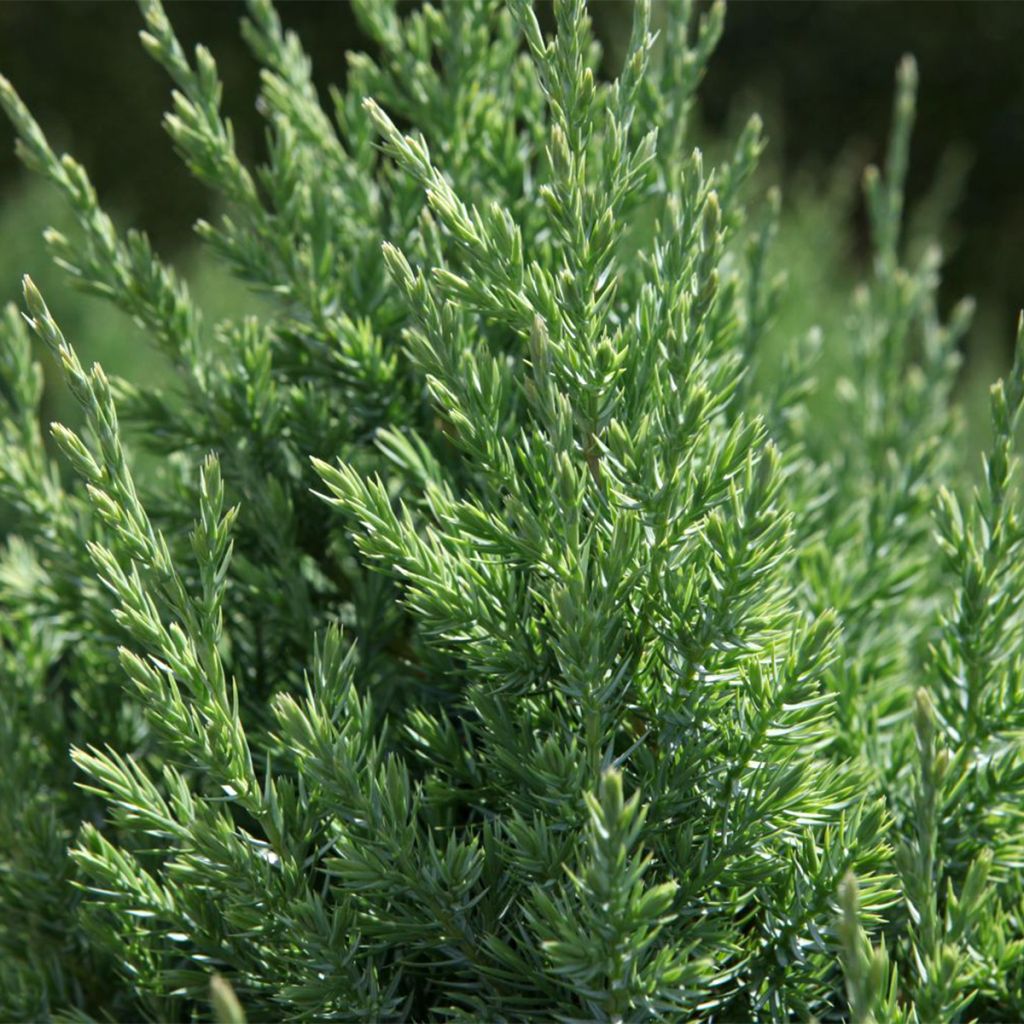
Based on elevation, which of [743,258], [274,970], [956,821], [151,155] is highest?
[151,155]

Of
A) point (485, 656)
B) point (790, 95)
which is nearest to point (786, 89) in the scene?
point (790, 95)

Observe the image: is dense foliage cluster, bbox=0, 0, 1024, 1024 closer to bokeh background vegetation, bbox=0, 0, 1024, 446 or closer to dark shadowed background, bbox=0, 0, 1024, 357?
bokeh background vegetation, bbox=0, 0, 1024, 446

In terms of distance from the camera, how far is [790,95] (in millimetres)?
5723

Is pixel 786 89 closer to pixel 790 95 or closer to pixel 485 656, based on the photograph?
pixel 790 95

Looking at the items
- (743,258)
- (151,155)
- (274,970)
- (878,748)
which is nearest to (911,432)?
(743,258)

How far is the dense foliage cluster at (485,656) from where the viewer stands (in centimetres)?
68

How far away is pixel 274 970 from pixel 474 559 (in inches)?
12.3

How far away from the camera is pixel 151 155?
6.51 metres

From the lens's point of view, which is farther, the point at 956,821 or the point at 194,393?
the point at 194,393

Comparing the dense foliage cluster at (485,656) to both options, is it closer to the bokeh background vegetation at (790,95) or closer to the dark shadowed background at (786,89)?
the bokeh background vegetation at (790,95)

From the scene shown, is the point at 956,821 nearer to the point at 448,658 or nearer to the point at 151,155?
the point at 448,658

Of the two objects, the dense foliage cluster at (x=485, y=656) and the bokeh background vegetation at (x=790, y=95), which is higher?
the bokeh background vegetation at (x=790, y=95)

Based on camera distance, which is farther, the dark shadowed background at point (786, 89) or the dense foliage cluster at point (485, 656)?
the dark shadowed background at point (786, 89)

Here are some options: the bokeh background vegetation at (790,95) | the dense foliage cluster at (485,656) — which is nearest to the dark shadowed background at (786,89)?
the bokeh background vegetation at (790,95)
